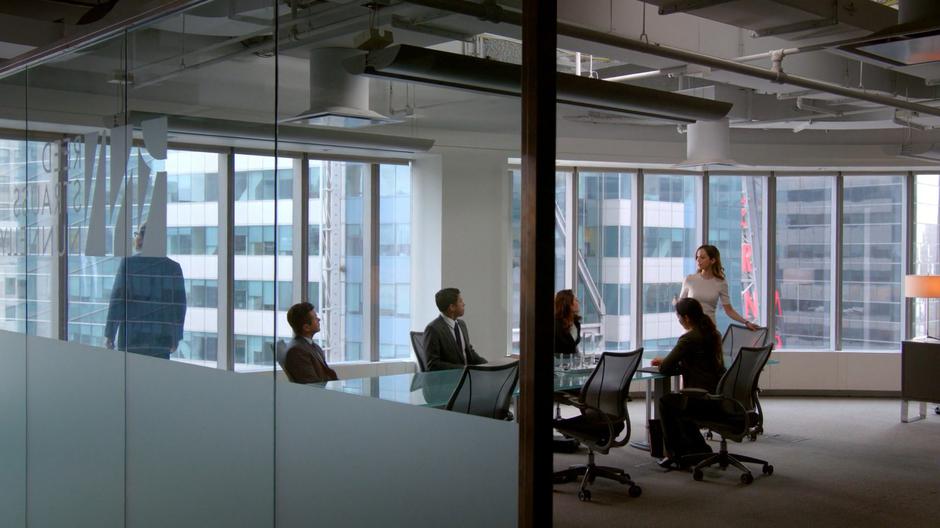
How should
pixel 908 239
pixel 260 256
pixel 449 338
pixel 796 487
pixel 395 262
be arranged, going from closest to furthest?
pixel 449 338 → pixel 395 262 → pixel 260 256 → pixel 796 487 → pixel 908 239

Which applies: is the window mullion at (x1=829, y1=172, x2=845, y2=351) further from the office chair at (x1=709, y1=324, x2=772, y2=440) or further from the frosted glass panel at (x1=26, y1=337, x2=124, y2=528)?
the frosted glass panel at (x1=26, y1=337, x2=124, y2=528)

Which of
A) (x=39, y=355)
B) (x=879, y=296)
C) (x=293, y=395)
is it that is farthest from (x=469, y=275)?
(x=879, y=296)

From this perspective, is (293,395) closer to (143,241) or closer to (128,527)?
(143,241)

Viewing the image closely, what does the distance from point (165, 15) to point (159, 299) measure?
1.36 m

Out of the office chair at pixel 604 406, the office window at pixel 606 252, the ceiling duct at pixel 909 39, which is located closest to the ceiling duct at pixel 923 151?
the office window at pixel 606 252

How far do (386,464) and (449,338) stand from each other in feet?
1.76

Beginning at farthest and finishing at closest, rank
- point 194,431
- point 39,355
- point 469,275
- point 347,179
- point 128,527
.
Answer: point 39,355 → point 128,527 → point 194,431 → point 347,179 → point 469,275

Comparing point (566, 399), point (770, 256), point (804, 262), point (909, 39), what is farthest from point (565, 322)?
point (804, 262)

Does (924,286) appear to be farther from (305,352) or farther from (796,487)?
(305,352)

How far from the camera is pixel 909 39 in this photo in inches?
187

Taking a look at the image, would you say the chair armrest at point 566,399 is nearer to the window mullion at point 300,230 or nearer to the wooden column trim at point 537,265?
the window mullion at point 300,230

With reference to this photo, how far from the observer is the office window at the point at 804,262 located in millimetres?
12633

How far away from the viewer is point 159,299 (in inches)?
168

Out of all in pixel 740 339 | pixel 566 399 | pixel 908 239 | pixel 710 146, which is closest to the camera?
pixel 566 399
